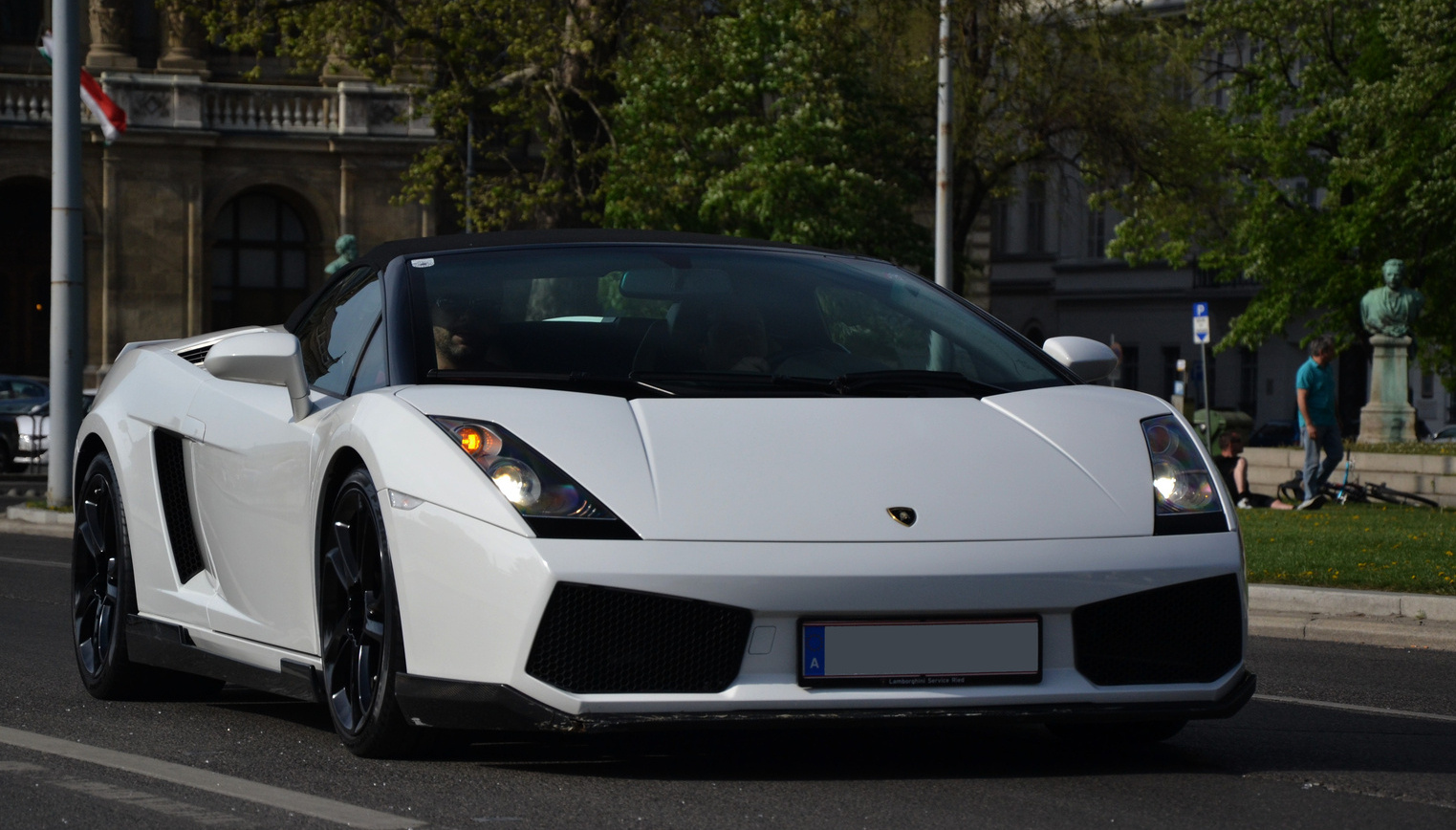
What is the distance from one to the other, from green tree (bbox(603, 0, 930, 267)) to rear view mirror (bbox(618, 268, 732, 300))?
75.9 feet

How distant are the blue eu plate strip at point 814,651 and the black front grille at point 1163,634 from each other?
0.57m

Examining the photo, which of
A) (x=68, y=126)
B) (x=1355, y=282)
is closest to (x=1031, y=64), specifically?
(x=1355, y=282)

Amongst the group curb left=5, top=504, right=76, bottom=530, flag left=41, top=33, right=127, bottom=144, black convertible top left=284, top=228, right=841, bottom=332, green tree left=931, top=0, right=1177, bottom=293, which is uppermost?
green tree left=931, top=0, right=1177, bottom=293

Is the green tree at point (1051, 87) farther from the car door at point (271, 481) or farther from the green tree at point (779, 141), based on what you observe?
the car door at point (271, 481)

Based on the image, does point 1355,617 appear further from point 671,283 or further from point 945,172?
point 945,172

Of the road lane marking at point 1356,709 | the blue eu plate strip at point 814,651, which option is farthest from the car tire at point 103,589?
the road lane marking at point 1356,709

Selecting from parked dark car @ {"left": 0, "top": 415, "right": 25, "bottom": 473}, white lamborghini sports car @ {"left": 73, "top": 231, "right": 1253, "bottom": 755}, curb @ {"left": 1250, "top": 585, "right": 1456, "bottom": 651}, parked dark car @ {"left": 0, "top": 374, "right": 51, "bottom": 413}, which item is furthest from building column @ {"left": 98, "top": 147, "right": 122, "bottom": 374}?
white lamborghini sports car @ {"left": 73, "top": 231, "right": 1253, "bottom": 755}

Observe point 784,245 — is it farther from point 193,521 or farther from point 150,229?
point 150,229

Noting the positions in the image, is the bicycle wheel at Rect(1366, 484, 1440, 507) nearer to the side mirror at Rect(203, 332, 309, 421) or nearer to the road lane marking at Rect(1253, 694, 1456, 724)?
the road lane marking at Rect(1253, 694, 1456, 724)

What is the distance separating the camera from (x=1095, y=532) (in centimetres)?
472

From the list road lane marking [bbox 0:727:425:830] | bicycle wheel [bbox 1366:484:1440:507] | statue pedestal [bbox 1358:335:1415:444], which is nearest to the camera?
road lane marking [bbox 0:727:425:830]

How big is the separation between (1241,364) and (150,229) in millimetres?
32484

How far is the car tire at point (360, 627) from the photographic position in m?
4.82

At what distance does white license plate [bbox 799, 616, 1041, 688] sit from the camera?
4543mm
